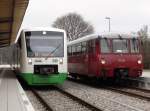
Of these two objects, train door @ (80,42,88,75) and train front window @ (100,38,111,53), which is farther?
train door @ (80,42,88,75)

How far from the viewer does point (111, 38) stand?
73.9 feet

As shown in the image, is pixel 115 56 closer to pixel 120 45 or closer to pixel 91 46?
pixel 120 45

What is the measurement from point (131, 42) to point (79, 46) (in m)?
5.13

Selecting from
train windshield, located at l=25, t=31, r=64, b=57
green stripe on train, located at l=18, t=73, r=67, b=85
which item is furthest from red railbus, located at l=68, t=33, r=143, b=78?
green stripe on train, located at l=18, t=73, r=67, b=85

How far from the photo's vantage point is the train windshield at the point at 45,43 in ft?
70.5

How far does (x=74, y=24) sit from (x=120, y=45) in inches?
2727

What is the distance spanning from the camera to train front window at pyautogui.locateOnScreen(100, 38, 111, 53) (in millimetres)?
22242

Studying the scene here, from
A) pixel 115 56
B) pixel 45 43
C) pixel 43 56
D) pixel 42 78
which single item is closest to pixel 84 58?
pixel 115 56

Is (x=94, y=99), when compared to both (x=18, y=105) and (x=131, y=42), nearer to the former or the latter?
(x=18, y=105)

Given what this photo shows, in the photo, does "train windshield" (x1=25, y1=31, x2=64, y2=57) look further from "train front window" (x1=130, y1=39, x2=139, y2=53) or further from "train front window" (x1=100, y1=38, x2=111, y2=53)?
"train front window" (x1=130, y1=39, x2=139, y2=53)

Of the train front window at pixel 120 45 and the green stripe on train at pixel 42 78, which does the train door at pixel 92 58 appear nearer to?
the train front window at pixel 120 45

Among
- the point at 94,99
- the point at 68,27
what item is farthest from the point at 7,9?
the point at 68,27

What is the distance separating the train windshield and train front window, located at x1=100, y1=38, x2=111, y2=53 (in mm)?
1956

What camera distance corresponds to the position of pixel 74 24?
91625 millimetres
